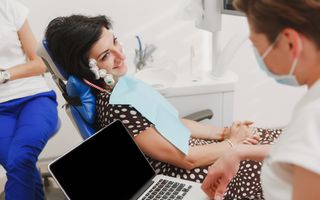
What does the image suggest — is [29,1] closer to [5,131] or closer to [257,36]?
[5,131]

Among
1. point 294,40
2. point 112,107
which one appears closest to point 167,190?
point 112,107

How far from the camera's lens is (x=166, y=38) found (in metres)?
2.44

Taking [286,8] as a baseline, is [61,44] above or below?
below

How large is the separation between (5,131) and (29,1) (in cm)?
86

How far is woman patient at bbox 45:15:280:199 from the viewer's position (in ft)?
4.39

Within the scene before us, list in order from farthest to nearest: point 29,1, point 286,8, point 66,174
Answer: point 29,1
point 66,174
point 286,8

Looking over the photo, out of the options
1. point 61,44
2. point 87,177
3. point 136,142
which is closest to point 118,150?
point 136,142

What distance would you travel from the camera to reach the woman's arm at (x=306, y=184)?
0.63 metres

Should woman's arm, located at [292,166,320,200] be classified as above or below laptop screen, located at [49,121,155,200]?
above

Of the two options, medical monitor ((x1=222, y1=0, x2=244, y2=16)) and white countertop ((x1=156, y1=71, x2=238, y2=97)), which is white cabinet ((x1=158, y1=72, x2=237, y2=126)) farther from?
medical monitor ((x1=222, y1=0, x2=244, y2=16))

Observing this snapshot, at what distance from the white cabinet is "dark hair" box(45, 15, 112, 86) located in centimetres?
49

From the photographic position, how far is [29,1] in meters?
2.22

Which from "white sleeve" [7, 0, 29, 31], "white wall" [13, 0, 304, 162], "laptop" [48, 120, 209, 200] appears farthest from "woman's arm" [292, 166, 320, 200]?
"white sleeve" [7, 0, 29, 31]

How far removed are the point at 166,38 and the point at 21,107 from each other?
1021 millimetres
